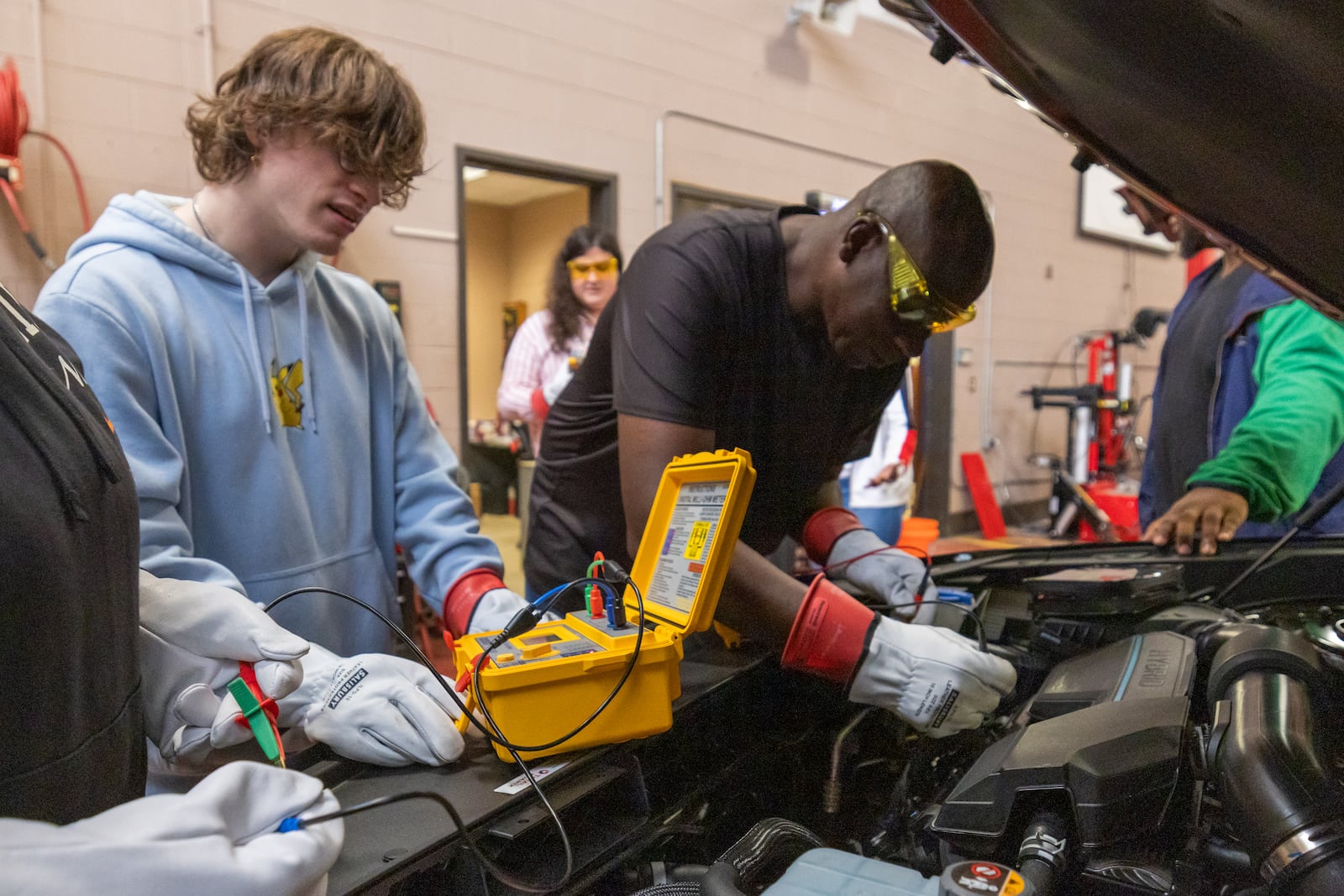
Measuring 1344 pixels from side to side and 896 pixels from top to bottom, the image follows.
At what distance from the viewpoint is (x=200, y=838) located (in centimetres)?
46

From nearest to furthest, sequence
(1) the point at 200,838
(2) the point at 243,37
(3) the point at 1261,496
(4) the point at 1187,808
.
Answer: (1) the point at 200,838
(4) the point at 1187,808
(3) the point at 1261,496
(2) the point at 243,37

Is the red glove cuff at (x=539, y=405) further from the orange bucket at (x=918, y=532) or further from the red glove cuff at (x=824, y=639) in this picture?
the red glove cuff at (x=824, y=639)

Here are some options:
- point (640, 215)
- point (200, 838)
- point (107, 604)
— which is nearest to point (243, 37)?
point (640, 215)

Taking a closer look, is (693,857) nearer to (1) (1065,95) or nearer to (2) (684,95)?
(1) (1065,95)

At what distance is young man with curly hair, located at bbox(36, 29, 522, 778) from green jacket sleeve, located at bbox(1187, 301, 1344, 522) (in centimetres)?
134

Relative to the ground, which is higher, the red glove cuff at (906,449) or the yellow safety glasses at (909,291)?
the yellow safety glasses at (909,291)

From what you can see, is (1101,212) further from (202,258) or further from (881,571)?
(202,258)

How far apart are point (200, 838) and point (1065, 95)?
0.89 meters

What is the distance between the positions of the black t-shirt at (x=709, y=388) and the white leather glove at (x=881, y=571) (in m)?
0.13

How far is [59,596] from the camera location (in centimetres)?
52

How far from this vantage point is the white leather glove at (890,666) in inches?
39.8

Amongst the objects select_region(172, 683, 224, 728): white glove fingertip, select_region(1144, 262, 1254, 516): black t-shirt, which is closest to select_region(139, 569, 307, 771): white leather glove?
select_region(172, 683, 224, 728): white glove fingertip

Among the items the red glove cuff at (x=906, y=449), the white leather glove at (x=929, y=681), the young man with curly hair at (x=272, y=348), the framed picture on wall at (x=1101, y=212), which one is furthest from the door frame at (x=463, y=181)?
the framed picture on wall at (x=1101, y=212)

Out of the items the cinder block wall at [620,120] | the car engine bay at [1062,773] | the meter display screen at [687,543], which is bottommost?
the car engine bay at [1062,773]
